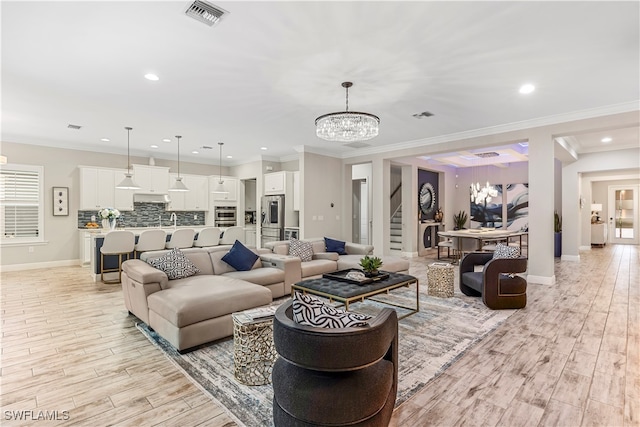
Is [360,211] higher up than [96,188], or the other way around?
[96,188]

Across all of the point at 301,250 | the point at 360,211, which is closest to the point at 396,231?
the point at 360,211

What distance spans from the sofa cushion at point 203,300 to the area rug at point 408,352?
12.8 inches

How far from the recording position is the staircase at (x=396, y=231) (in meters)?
9.54

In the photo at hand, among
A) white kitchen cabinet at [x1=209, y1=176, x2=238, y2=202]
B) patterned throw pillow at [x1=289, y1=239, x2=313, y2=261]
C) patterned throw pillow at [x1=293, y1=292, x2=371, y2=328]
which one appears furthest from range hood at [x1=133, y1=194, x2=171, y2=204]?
patterned throw pillow at [x1=293, y1=292, x2=371, y2=328]

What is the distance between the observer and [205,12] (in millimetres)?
2504

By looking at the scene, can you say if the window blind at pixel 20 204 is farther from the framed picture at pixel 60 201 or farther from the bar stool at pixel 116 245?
the bar stool at pixel 116 245

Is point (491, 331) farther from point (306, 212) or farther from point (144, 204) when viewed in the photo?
point (144, 204)

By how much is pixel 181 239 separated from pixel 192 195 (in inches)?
133

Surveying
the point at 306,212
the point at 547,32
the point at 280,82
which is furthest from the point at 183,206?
the point at 547,32

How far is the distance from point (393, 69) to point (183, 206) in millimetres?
7295

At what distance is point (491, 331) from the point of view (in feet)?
11.3

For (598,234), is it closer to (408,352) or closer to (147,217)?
(408,352)

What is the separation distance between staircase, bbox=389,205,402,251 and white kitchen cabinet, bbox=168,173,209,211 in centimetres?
557

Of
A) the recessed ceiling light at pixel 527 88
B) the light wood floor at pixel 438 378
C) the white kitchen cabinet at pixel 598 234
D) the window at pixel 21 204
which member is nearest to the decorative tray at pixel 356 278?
the light wood floor at pixel 438 378
